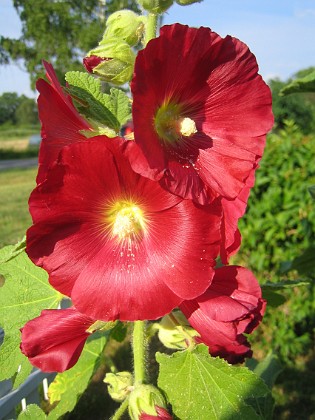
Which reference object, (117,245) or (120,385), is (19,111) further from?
(117,245)

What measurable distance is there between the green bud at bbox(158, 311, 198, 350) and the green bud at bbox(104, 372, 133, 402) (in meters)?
0.12

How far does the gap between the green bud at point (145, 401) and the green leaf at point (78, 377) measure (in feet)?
0.97

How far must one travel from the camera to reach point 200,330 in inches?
38.5

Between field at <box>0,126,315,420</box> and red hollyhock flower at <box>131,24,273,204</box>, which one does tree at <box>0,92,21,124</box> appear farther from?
red hollyhock flower at <box>131,24,273,204</box>

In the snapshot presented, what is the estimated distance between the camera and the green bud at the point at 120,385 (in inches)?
44.7

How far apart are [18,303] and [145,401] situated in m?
0.40

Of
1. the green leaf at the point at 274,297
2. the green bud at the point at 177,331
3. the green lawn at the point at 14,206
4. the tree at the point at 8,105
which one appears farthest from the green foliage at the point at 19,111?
the green bud at the point at 177,331

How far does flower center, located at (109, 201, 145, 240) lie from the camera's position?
90 cm

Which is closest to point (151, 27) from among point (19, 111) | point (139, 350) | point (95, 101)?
point (95, 101)

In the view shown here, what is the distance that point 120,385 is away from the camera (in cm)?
115

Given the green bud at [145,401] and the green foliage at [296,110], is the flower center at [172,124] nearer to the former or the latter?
the green bud at [145,401]

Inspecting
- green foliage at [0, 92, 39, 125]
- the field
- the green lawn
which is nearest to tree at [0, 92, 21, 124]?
green foliage at [0, 92, 39, 125]

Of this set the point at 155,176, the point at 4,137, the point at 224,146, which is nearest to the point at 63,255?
the point at 155,176

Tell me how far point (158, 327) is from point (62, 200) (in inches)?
18.4
